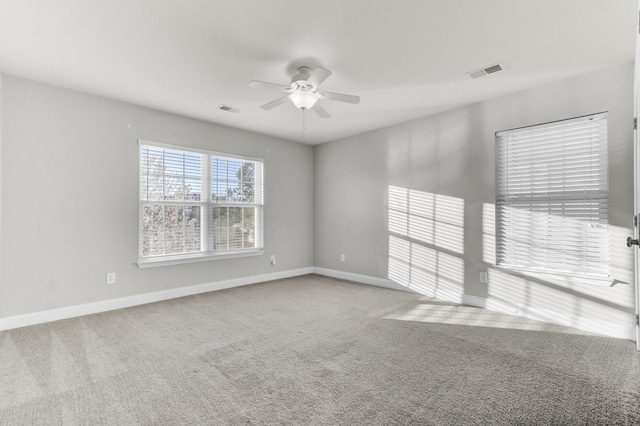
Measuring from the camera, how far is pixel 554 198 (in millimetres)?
3420

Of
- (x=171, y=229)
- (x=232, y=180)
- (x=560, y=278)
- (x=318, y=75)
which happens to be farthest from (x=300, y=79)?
(x=560, y=278)

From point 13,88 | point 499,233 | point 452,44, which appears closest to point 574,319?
point 499,233

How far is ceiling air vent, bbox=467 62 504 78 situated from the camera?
3018 mm

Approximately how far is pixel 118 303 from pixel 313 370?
9.23 ft

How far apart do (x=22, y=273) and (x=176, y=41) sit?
9.16 ft

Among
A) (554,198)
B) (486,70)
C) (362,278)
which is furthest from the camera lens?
(362,278)

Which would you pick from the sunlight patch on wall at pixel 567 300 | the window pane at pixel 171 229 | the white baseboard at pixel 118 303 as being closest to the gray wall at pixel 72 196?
the white baseboard at pixel 118 303

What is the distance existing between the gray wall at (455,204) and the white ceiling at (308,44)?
0.32 metres

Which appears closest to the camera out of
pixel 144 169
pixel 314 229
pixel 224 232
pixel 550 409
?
pixel 550 409

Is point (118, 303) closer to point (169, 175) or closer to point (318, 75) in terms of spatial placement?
point (169, 175)

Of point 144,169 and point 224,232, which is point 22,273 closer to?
point 144,169

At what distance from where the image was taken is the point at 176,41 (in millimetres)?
2582

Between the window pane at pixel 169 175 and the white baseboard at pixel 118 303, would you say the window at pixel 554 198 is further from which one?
the window pane at pixel 169 175

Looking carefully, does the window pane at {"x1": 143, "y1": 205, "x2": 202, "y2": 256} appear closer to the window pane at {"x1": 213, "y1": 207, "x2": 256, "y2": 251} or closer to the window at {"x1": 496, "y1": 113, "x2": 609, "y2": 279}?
the window pane at {"x1": 213, "y1": 207, "x2": 256, "y2": 251}
